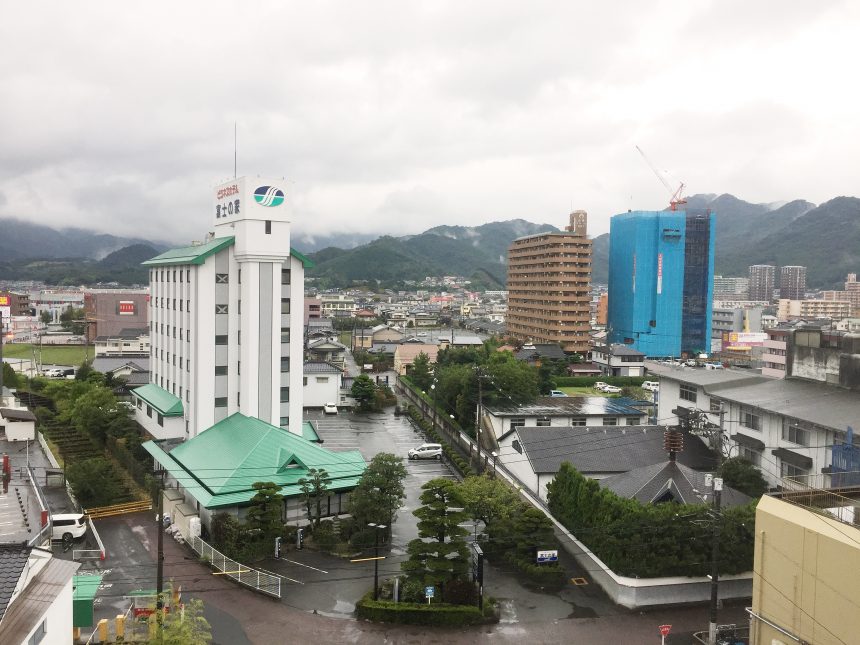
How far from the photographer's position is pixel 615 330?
77312 millimetres

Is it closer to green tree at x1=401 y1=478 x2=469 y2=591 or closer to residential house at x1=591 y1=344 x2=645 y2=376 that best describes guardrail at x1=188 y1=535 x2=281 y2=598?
green tree at x1=401 y1=478 x2=469 y2=591

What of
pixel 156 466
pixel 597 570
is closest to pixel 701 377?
pixel 597 570

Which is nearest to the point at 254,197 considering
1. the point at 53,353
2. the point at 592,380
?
the point at 592,380

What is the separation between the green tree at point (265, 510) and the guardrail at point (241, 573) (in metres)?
1.08

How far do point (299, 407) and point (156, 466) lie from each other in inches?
228

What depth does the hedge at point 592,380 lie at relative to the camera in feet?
169

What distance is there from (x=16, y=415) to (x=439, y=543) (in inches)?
830

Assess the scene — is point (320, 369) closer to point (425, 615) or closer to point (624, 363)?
point (425, 615)

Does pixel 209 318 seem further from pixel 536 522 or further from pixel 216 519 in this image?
pixel 536 522

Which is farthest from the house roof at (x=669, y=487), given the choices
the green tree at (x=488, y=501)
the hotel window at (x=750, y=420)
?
the hotel window at (x=750, y=420)

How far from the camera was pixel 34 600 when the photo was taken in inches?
382

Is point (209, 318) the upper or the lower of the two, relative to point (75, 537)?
upper

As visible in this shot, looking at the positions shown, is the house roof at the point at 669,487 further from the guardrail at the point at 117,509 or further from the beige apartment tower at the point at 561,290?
the beige apartment tower at the point at 561,290

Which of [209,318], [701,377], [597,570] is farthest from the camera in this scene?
[701,377]
